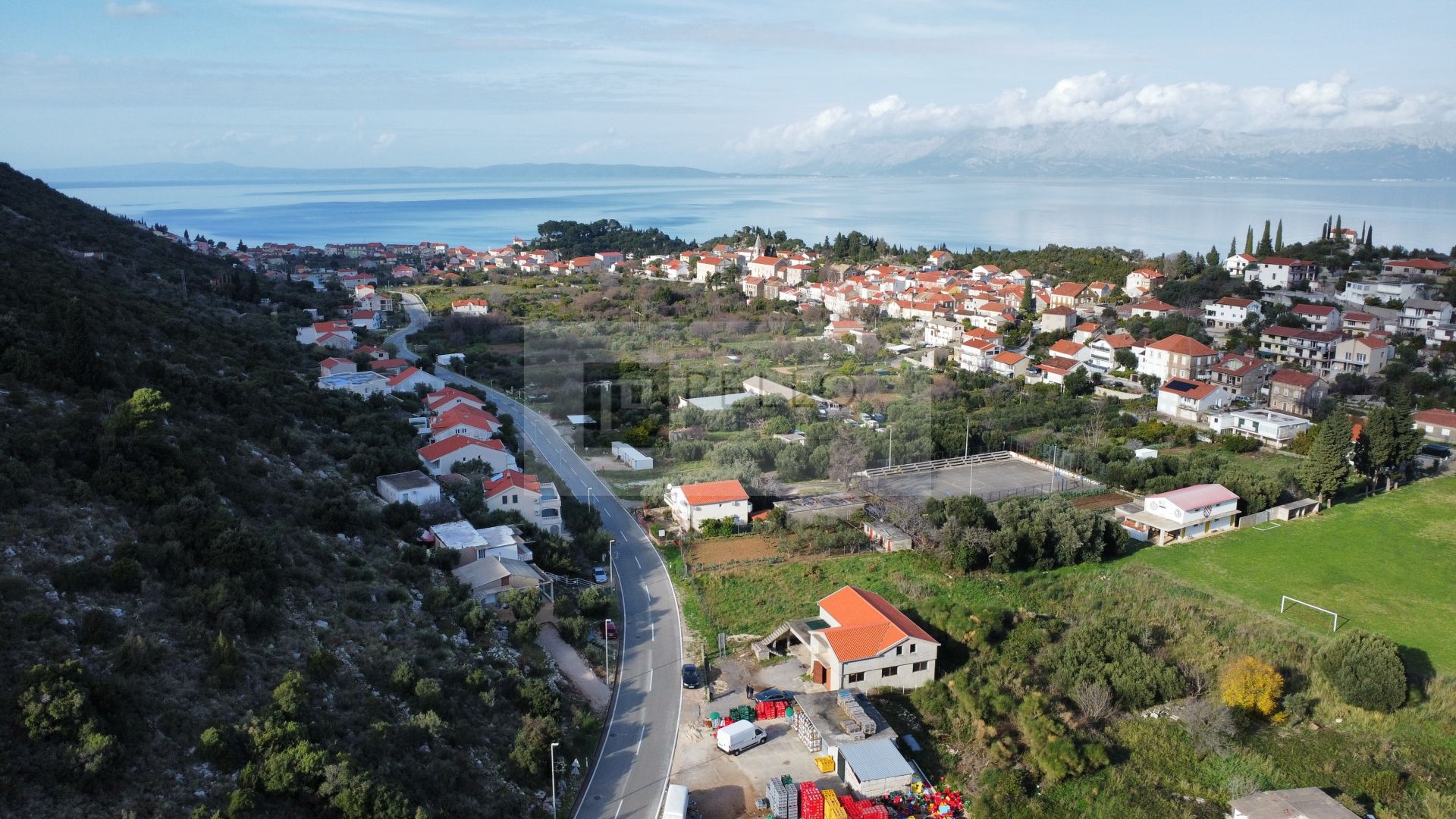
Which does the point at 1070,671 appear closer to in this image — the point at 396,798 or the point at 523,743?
the point at 523,743

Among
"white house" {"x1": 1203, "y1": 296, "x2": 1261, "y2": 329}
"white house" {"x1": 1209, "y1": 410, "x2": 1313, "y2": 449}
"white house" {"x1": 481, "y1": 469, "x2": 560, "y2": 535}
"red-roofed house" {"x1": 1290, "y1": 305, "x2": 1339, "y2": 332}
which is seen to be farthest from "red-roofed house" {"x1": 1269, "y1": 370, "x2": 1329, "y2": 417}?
"white house" {"x1": 481, "y1": 469, "x2": 560, "y2": 535}

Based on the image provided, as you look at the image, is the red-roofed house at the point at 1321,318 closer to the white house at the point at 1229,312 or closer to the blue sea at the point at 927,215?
the white house at the point at 1229,312

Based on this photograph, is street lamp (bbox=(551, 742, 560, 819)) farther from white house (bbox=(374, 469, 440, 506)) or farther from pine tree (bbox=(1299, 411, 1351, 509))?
pine tree (bbox=(1299, 411, 1351, 509))

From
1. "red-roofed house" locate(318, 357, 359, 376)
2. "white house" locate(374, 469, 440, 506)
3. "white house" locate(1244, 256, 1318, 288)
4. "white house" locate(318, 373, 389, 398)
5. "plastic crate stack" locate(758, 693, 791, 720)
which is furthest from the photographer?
"white house" locate(1244, 256, 1318, 288)

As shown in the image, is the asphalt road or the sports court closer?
the asphalt road

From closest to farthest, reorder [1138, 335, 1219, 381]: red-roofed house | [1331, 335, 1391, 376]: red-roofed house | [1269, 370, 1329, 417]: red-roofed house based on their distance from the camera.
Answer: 1. [1269, 370, 1329, 417]: red-roofed house
2. [1138, 335, 1219, 381]: red-roofed house
3. [1331, 335, 1391, 376]: red-roofed house

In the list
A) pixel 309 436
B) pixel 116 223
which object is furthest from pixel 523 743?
pixel 116 223

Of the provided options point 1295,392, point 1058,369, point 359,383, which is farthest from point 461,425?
point 1295,392
